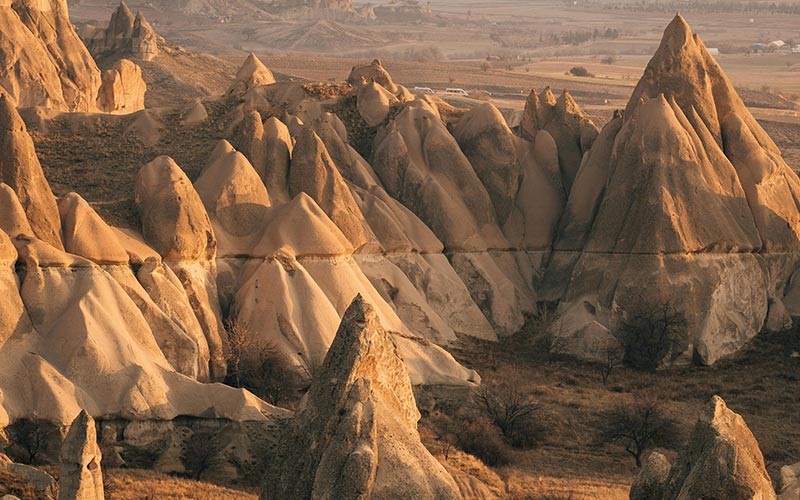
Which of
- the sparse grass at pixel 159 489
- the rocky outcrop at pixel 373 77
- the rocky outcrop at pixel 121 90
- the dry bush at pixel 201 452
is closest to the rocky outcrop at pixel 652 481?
the sparse grass at pixel 159 489

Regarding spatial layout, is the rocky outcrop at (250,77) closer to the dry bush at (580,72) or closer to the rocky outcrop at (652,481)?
the rocky outcrop at (652,481)

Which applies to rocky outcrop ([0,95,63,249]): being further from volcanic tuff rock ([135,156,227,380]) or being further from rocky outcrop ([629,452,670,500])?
rocky outcrop ([629,452,670,500])

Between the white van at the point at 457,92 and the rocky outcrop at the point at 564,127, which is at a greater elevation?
the rocky outcrop at the point at 564,127

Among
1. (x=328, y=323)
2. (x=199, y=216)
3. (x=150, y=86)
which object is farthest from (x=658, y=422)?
(x=150, y=86)

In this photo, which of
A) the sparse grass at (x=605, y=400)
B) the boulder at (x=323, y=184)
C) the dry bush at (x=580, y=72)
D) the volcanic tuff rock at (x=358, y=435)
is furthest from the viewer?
the dry bush at (x=580, y=72)

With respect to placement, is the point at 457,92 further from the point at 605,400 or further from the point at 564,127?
the point at 605,400

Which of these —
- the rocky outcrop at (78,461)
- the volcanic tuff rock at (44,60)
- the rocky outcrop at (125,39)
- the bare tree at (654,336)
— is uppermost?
the rocky outcrop at (78,461)

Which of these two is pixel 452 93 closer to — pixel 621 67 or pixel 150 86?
pixel 150 86
